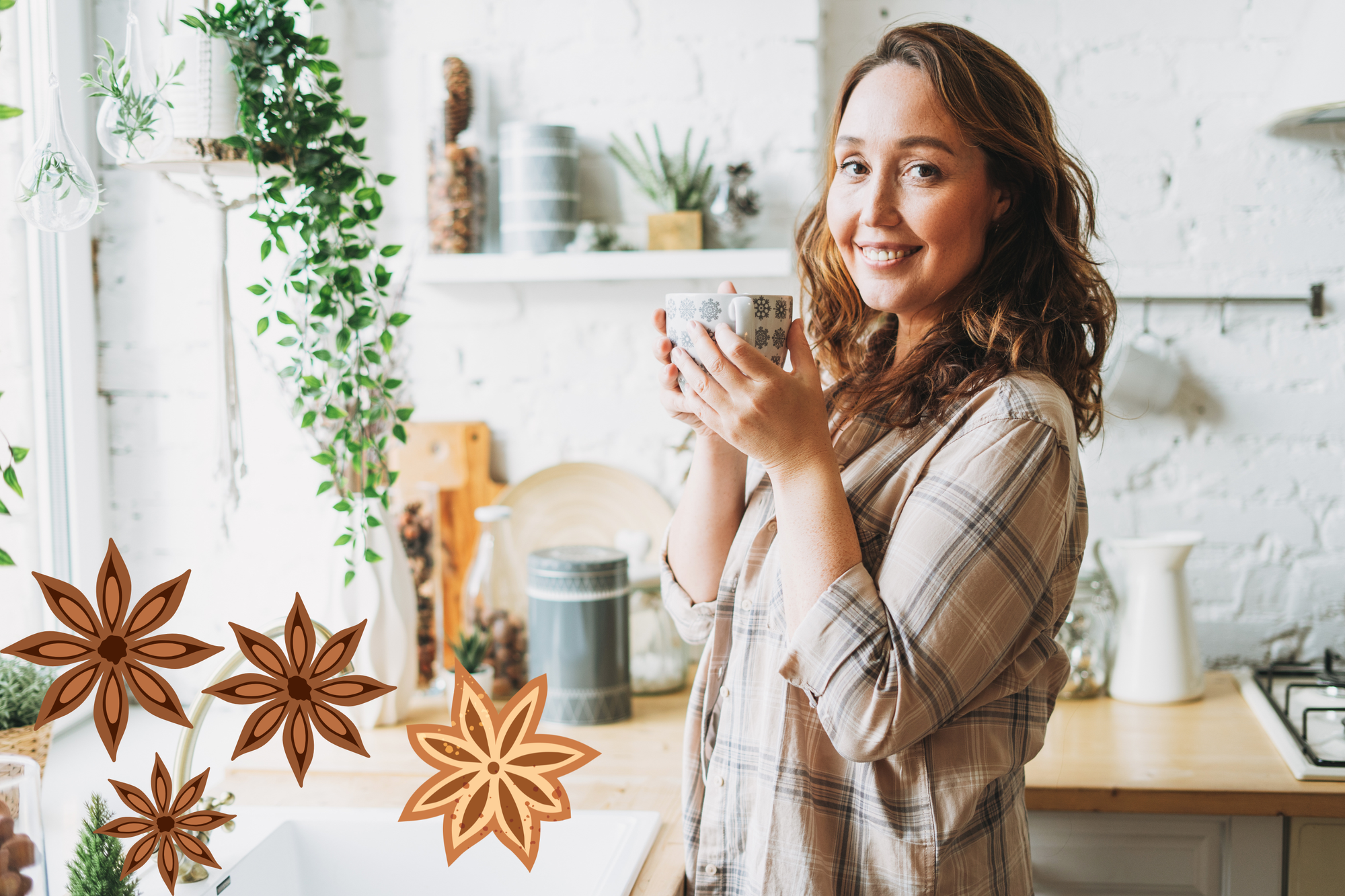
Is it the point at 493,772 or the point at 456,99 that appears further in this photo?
the point at 456,99

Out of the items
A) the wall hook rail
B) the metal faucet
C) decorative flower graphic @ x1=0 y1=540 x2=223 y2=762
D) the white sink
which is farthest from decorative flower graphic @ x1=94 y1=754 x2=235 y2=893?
the wall hook rail

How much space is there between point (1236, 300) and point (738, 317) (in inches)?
50.0

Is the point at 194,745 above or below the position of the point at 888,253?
below

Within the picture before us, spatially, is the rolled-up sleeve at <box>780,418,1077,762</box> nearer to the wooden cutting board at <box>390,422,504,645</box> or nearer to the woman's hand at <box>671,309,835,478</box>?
the woman's hand at <box>671,309,835,478</box>

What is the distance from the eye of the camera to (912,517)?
81 centimetres

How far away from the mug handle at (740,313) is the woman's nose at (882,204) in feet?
0.55

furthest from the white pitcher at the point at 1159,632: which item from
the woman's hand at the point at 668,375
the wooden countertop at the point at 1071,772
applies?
the woman's hand at the point at 668,375

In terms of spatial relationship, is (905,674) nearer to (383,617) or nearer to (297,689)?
(297,689)

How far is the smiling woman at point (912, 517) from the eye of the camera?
30.8 inches

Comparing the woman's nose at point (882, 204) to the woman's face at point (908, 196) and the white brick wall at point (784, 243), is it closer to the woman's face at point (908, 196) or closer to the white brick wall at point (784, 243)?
the woman's face at point (908, 196)

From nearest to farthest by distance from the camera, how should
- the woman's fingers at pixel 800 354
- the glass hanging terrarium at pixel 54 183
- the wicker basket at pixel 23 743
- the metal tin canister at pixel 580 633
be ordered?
the glass hanging terrarium at pixel 54 183, the woman's fingers at pixel 800 354, the wicker basket at pixel 23 743, the metal tin canister at pixel 580 633

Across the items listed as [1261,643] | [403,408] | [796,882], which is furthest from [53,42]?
[1261,643]

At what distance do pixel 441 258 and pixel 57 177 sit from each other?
95 cm

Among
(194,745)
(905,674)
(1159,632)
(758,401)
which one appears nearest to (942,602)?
(905,674)
